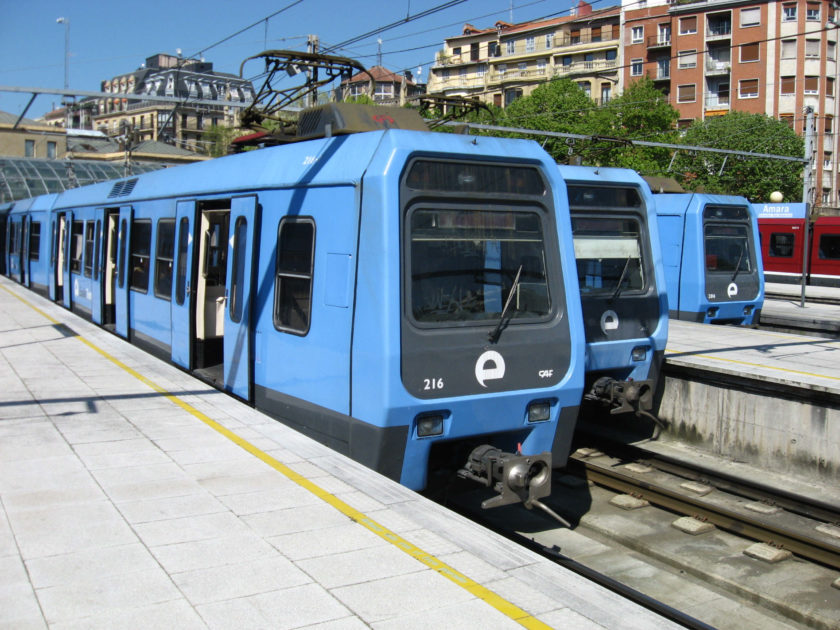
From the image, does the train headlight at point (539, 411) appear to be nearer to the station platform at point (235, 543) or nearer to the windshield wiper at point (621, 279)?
the station platform at point (235, 543)

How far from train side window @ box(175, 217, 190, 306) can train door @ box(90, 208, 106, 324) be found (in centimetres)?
504

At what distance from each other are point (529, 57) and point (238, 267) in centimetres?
7645

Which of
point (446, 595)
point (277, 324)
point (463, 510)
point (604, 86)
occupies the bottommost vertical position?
point (463, 510)

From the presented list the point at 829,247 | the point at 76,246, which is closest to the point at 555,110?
the point at 829,247

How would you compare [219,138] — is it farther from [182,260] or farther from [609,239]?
[609,239]

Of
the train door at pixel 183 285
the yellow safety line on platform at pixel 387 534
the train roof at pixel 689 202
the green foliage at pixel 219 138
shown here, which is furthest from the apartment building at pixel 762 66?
the yellow safety line on platform at pixel 387 534

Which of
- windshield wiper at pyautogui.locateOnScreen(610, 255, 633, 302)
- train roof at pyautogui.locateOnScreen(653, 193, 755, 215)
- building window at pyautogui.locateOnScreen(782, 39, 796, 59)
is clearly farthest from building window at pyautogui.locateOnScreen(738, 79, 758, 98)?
windshield wiper at pyautogui.locateOnScreen(610, 255, 633, 302)

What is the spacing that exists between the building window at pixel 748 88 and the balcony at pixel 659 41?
9691 millimetres

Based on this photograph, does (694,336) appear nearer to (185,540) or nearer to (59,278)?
(185,540)

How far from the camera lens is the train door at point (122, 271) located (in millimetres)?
12609

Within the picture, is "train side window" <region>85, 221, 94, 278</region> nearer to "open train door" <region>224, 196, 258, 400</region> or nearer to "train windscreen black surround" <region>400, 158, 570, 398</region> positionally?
"open train door" <region>224, 196, 258, 400</region>

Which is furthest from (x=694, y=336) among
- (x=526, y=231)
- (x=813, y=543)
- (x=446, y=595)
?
(x=446, y=595)

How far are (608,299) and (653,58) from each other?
214 ft

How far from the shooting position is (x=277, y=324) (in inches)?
285
